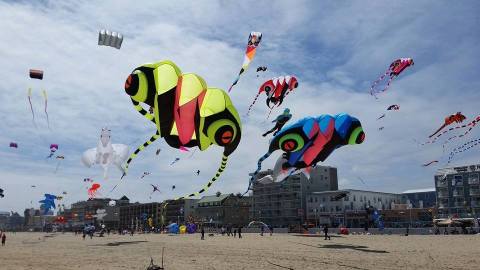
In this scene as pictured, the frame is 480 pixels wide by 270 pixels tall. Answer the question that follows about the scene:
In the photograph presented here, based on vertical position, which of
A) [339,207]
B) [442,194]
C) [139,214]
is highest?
[442,194]

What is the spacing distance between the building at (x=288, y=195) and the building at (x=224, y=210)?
4.13 meters

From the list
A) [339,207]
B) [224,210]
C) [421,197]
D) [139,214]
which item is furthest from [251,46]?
[139,214]

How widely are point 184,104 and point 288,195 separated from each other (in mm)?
107987

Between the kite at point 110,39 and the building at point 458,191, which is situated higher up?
the kite at point 110,39

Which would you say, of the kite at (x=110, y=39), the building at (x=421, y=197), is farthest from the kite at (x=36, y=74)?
the building at (x=421, y=197)

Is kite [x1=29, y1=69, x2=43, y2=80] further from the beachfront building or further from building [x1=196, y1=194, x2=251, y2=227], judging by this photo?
the beachfront building

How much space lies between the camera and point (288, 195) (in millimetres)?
124000

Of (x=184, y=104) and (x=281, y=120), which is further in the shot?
(x=281, y=120)

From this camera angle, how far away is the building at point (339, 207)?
10788cm

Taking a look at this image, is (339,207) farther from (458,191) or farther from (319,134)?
(319,134)

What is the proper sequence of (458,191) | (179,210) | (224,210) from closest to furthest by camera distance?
(458,191) < (224,210) < (179,210)

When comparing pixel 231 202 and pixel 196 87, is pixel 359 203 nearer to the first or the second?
pixel 231 202

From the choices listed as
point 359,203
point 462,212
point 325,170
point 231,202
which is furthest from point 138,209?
point 462,212

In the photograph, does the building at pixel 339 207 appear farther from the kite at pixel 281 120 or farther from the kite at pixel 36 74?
the kite at pixel 36 74
